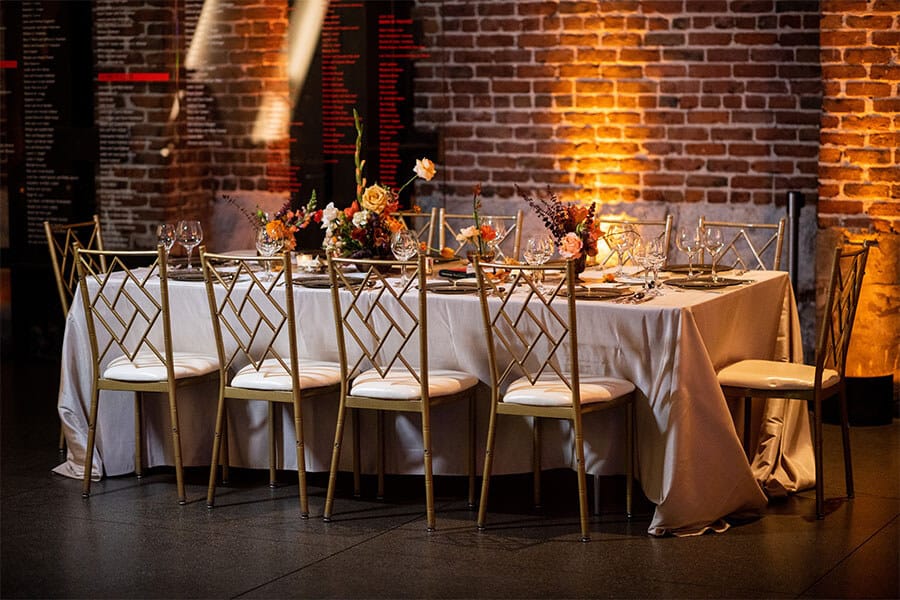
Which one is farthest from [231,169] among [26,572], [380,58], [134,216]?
[26,572]

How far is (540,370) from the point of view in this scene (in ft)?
14.5

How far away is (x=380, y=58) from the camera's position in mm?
7246

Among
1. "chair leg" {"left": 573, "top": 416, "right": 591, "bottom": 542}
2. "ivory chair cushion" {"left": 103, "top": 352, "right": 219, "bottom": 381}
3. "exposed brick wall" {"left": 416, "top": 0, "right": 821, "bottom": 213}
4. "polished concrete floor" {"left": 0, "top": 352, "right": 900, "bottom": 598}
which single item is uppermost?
"exposed brick wall" {"left": 416, "top": 0, "right": 821, "bottom": 213}

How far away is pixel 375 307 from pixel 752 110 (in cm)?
265

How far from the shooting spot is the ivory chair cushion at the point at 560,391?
441 centimetres

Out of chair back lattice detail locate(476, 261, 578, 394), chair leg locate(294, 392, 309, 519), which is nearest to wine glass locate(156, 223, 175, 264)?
chair leg locate(294, 392, 309, 519)

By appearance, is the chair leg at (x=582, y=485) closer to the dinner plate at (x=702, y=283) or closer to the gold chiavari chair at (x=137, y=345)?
the dinner plate at (x=702, y=283)

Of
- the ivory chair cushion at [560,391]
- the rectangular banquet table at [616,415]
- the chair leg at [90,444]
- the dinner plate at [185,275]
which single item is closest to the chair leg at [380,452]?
the rectangular banquet table at [616,415]

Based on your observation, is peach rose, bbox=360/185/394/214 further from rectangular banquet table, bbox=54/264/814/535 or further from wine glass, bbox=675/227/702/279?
wine glass, bbox=675/227/702/279

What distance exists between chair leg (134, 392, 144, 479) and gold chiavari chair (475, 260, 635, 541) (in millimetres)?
1454

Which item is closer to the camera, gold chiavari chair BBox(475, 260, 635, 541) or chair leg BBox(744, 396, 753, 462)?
gold chiavari chair BBox(475, 260, 635, 541)

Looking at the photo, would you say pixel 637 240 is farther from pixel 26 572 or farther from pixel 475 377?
pixel 26 572

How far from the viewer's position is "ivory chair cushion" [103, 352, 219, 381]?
4.97m

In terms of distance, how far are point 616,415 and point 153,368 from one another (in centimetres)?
170
